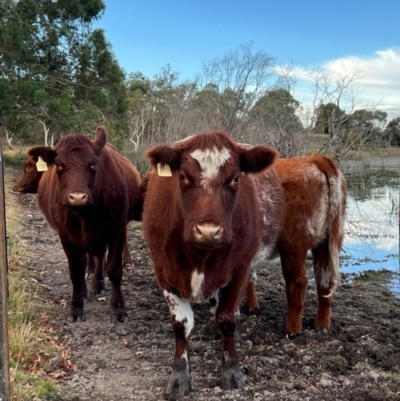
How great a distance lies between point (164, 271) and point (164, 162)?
924 millimetres

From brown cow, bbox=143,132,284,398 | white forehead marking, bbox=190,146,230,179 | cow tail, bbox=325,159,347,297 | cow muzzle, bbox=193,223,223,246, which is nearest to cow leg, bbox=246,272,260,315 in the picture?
cow tail, bbox=325,159,347,297

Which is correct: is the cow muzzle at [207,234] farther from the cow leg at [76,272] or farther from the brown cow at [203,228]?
the cow leg at [76,272]

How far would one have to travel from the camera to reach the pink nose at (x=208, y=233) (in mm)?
3396

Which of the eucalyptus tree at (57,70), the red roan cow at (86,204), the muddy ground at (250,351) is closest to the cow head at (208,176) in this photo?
the muddy ground at (250,351)

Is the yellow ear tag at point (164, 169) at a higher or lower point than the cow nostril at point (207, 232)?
higher

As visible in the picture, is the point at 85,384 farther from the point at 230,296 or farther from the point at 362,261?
the point at 362,261

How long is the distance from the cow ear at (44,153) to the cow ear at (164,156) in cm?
217

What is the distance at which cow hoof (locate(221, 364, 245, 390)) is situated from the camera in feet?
13.3

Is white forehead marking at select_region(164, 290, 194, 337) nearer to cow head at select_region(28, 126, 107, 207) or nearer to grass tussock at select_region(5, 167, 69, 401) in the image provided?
grass tussock at select_region(5, 167, 69, 401)

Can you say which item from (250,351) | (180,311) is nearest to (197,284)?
(180,311)

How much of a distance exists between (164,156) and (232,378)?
1.87m

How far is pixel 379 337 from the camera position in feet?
17.4

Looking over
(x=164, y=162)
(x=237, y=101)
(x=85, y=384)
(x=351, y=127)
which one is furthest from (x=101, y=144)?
(x=237, y=101)

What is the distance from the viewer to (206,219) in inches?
137
